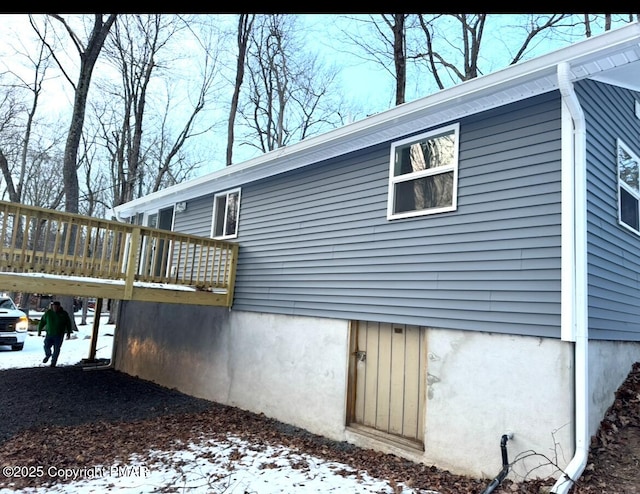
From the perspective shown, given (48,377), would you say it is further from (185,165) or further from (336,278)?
(185,165)

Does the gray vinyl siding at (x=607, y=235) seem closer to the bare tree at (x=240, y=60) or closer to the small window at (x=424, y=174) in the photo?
the small window at (x=424, y=174)

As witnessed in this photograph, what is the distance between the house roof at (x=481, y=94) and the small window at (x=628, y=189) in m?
0.88

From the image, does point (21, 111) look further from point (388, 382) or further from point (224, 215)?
point (388, 382)

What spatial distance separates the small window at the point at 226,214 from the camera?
9.22m

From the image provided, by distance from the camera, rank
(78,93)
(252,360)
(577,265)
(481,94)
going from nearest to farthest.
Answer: (577,265)
(481,94)
(252,360)
(78,93)

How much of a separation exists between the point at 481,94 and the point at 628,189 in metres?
2.46

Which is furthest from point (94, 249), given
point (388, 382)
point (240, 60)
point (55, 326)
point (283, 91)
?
point (283, 91)

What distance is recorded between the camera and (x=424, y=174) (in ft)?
19.2

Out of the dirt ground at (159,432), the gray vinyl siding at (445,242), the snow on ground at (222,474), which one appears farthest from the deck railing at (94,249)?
the snow on ground at (222,474)

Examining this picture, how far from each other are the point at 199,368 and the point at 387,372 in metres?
4.54

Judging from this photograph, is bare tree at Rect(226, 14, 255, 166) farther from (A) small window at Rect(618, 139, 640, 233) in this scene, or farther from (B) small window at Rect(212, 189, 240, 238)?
(A) small window at Rect(618, 139, 640, 233)

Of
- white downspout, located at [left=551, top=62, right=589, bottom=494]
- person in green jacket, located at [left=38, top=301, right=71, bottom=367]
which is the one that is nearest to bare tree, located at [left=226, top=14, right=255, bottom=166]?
person in green jacket, located at [left=38, top=301, right=71, bottom=367]

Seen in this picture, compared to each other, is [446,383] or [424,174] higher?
[424,174]

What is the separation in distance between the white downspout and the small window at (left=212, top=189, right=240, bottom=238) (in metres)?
6.16
